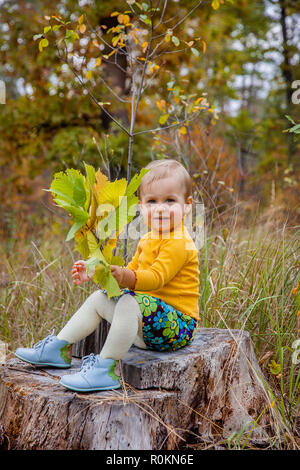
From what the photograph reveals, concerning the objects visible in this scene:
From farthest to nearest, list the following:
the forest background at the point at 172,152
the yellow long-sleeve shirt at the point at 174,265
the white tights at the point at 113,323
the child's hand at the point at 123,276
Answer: the forest background at the point at 172,152
the yellow long-sleeve shirt at the point at 174,265
the white tights at the point at 113,323
the child's hand at the point at 123,276

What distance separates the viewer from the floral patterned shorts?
204 centimetres

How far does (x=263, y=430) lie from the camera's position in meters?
2.10

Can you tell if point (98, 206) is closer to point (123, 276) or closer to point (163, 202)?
point (123, 276)

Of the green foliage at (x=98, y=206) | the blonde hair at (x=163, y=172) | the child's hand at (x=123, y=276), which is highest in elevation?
the blonde hair at (x=163, y=172)

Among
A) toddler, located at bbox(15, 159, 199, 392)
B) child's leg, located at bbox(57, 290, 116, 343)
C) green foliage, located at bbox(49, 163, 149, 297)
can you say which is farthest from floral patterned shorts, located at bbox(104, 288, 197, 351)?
green foliage, located at bbox(49, 163, 149, 297)

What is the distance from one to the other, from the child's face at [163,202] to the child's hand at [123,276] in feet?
1.11

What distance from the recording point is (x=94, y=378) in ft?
6.25

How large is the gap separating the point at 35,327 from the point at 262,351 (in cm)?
154

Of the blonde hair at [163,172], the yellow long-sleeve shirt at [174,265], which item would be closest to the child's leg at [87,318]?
the yellow long-sleeve shirt at [174,265]

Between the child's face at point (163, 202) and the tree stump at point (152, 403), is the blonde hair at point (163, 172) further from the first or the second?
the tree stump at point (152, 403)

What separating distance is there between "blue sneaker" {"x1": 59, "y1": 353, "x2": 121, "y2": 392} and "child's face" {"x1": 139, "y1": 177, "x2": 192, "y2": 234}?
68cm

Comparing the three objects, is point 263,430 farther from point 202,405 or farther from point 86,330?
point 86,330

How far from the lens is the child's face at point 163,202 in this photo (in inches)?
83.3
